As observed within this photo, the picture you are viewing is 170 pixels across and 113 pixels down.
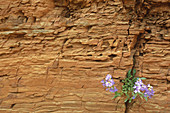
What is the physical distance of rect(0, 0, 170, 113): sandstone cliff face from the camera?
3.65 meters

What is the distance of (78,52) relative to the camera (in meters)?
3.82

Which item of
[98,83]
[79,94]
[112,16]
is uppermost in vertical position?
[112,16]

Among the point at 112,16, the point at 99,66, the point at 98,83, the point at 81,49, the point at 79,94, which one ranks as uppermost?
the point at 112,16

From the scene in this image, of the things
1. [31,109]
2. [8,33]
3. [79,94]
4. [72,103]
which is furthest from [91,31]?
[31,109]

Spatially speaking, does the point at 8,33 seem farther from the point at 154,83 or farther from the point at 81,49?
the point at 154,83

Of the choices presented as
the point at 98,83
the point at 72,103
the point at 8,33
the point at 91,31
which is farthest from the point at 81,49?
the point at 8,33

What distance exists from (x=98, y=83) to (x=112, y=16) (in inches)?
64.7

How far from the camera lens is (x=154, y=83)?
3602 mm

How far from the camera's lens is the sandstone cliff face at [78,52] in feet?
12.0

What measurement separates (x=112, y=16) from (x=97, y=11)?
0.39 m

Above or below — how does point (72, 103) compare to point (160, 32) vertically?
below

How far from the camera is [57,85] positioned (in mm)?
3842

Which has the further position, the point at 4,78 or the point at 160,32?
the point at 4,78

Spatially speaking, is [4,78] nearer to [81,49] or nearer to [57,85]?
[57,85]
